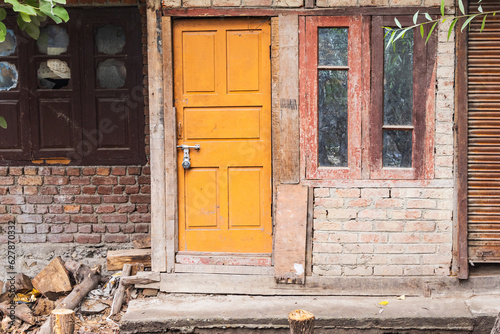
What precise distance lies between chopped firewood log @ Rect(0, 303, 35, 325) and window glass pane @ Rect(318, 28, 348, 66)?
3.77 m

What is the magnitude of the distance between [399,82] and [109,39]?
3.12 m

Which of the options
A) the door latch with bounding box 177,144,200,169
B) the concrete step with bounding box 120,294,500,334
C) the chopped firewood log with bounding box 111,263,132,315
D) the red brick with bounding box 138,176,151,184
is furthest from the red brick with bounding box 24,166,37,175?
the concrete step with bounding box 120,294,500,334

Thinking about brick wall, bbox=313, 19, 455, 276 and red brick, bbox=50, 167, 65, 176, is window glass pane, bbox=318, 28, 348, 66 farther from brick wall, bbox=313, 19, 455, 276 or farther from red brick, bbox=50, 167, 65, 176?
red brick, bbox=50, 167, 65, 176

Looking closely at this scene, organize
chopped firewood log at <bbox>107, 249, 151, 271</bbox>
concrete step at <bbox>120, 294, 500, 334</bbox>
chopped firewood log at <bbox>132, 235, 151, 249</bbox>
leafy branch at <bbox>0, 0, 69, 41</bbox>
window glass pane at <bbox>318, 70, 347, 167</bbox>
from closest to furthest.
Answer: leafy branch at <bbox>0, 0, 69, 41</bbox>
concrete step at <bbox>120, 294, 500, 334</bbox>
window glass pane at <bbox>318, 70, 347, 167</bbox>
chopped firewood log at <bbox>107, 249, 151, 271</bbox>
chopped firewood log at <bbox>132, 235, 151, 249</bbox>

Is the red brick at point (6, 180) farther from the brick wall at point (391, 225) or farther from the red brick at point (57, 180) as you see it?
the brick wall at point (391, 225)

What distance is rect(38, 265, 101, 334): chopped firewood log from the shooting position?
4.57 metres

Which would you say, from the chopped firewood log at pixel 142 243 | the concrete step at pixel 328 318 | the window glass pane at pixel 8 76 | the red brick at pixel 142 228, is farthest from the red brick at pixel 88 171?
the concrete step at pixel 328 318

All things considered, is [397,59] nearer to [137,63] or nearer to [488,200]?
→ [488,200]

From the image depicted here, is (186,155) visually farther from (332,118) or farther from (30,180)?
(30,180)

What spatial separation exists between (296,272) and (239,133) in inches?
54.7

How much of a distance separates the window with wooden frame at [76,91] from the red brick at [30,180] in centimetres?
19

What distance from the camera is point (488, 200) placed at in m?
4.43

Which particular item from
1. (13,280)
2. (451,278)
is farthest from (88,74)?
(451,278)

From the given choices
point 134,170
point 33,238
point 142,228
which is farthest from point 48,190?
point 142,228
